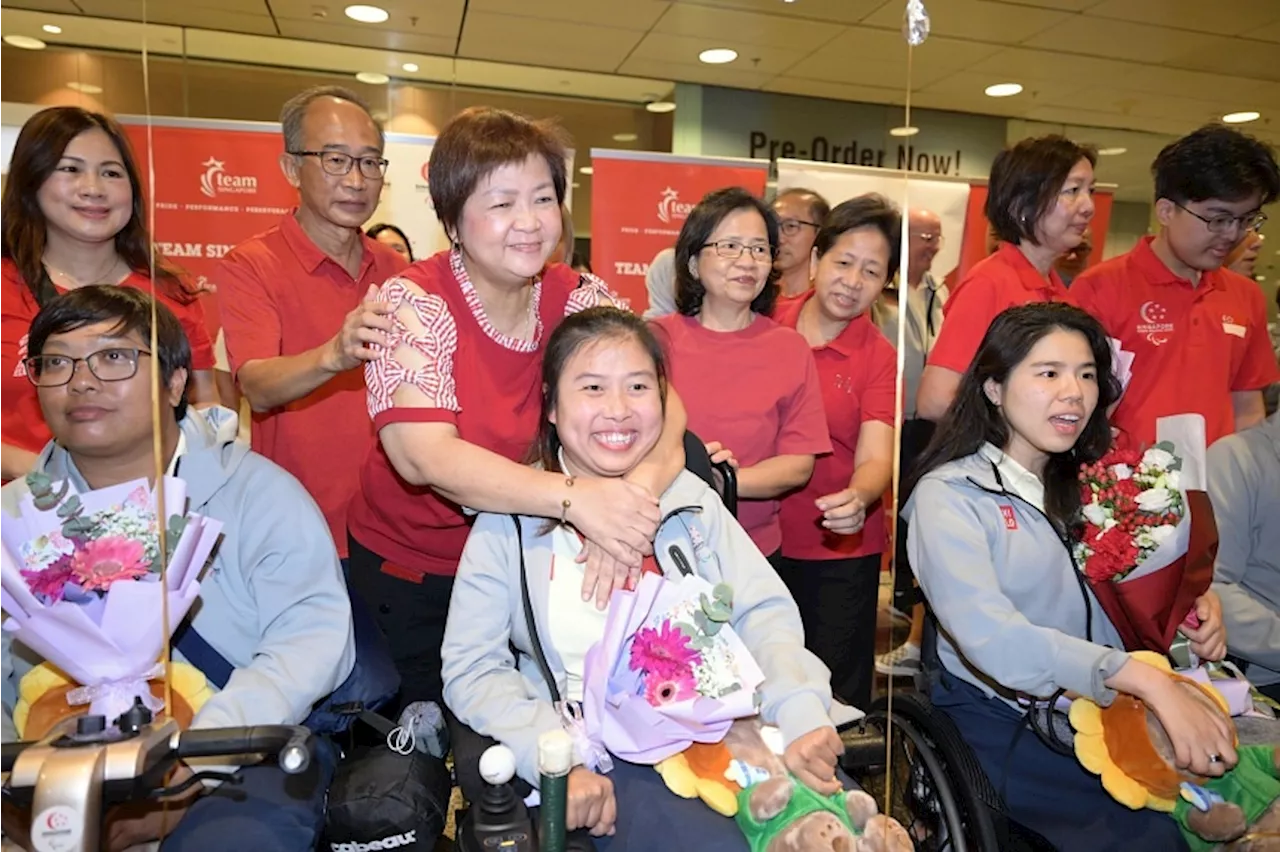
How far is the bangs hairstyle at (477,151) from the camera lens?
1505 mm

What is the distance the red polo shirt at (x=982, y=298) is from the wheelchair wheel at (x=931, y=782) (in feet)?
2.99

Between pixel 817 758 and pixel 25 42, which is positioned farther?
pixel 25 42

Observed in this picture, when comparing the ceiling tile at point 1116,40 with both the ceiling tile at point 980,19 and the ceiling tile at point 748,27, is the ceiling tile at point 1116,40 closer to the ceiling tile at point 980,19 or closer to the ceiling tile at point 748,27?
the ceiling tile at point 980,19

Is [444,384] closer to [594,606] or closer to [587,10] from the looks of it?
[594,606]

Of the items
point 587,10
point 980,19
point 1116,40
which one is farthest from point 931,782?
point 587,10

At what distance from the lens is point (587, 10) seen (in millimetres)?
4711

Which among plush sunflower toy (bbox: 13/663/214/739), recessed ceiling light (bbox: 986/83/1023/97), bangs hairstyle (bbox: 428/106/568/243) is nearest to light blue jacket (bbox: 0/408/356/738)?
plush sunflower toy (bbox: 13/663/214/739)

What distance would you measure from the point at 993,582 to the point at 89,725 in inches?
57.8

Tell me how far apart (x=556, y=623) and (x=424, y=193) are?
388 centimetres

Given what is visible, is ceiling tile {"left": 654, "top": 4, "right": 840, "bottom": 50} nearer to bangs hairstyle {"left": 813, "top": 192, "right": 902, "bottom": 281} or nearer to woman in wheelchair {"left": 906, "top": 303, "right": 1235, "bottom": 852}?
bangs hairstyle {"left": 813, "top": 192, "right": 902, "bottom": 281}

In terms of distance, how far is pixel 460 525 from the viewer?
5.78 feet

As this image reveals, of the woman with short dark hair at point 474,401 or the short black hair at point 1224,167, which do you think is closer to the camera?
the woman with short dark hair at point 474,401

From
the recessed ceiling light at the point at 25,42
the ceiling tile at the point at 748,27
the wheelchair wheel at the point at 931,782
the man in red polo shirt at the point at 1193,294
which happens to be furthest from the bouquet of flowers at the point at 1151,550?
the ceiling tile at the point at 748,27

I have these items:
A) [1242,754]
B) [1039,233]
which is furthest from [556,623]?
[1039,233]
